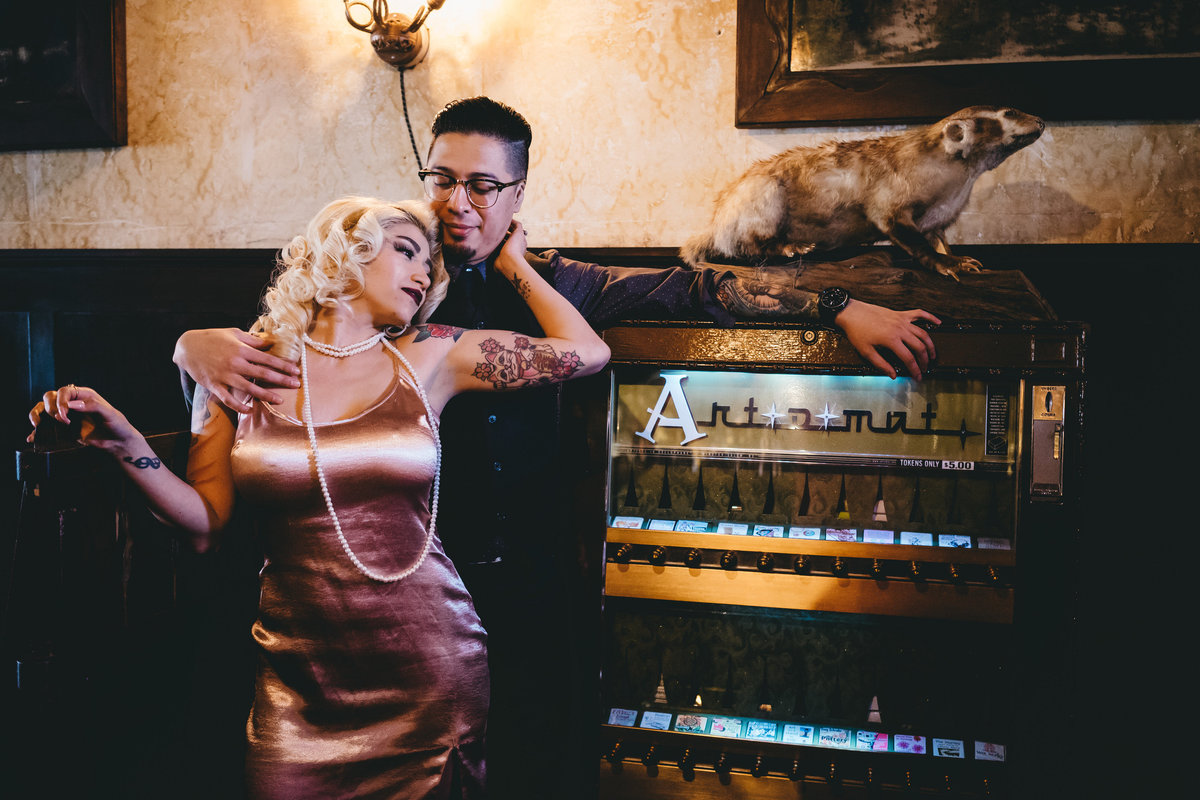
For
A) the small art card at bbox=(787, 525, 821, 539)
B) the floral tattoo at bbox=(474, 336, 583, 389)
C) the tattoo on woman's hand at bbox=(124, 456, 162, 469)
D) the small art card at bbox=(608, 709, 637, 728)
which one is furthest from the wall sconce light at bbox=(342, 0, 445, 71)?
the small art card at bbox=(608, 709, 637, 728)

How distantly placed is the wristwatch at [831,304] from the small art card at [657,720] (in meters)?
1.23

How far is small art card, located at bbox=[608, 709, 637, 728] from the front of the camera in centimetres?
194

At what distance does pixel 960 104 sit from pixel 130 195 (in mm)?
3261

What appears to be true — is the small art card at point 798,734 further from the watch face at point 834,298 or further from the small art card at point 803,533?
the watch face at point 834,298

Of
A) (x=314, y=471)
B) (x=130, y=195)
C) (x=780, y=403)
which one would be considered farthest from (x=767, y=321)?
(x=130, y=195)

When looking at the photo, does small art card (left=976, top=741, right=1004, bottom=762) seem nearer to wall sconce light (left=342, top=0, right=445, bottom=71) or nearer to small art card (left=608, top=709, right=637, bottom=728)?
small art card (left=608, top=709, right=637, bottom=728)

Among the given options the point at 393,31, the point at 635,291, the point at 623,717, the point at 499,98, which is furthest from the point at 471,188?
the point at 623,717

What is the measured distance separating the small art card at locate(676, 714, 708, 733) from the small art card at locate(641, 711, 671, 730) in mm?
32

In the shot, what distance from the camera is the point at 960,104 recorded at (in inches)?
90.0

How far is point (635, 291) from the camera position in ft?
6.09

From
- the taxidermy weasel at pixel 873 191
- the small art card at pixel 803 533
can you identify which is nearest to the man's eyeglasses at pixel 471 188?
the taxidermy weasel at pixel 873 191

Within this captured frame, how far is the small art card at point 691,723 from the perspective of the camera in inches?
75.2

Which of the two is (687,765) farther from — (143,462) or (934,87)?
(934,87)

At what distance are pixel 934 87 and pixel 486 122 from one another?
1.59 metres
